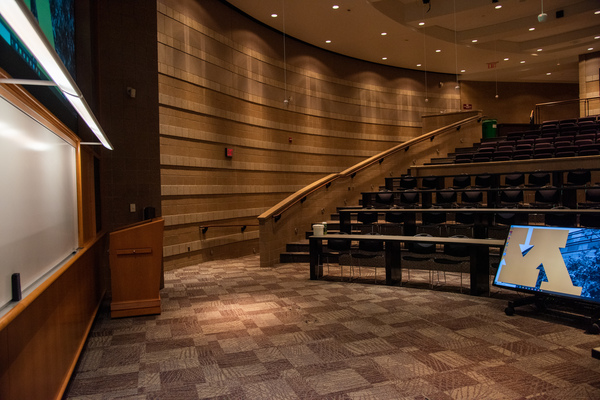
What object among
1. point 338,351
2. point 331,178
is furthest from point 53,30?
point 331,178

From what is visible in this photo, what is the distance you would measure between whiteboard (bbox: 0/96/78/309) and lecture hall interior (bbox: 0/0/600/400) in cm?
2

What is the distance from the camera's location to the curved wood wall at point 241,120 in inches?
297

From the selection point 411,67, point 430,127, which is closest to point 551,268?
point 430,127

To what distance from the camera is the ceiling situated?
33.1 ft

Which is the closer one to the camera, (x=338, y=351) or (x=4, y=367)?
(x=4, y=367)

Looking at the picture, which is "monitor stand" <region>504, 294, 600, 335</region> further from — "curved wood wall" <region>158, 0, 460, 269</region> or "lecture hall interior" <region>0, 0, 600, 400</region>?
"curved wood wall" <region>158, 0, 460, 269</region>

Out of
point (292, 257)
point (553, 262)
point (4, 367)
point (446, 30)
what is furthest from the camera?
point (446, 30)

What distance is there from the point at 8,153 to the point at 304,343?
2.66m

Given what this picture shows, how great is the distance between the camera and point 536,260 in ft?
14.0

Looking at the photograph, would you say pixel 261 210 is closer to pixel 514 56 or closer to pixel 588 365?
pixel 588 365

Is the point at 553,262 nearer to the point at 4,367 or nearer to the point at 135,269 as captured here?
the point at 135,269

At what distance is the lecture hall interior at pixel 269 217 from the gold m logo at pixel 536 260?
0.07ft

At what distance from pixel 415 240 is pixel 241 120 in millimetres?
5152

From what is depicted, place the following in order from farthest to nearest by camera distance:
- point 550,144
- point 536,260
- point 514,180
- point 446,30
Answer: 1. point 446,30
2. point 550,144
3. point 514,180
4. point 536,260
